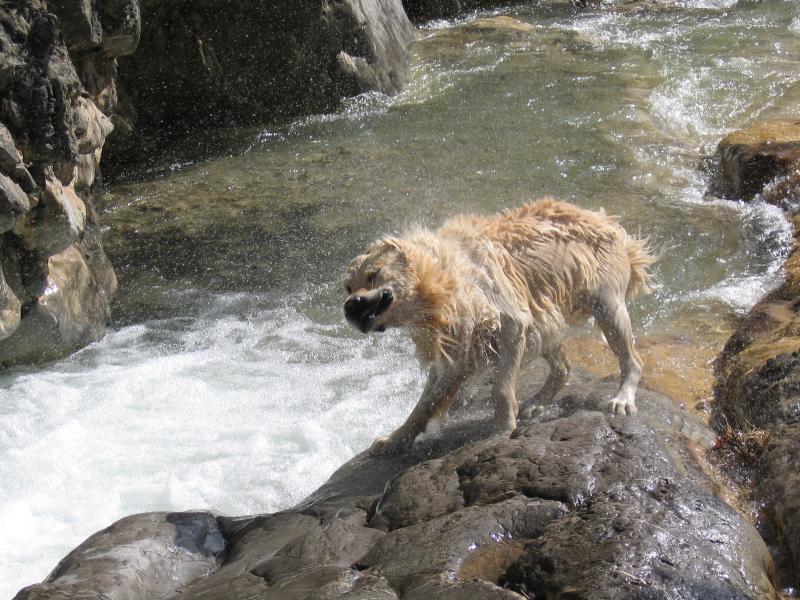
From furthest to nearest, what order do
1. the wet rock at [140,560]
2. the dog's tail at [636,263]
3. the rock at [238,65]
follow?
the rock at [238,65] < the dog's tail at [636,263] < the wet rock at [140,560]

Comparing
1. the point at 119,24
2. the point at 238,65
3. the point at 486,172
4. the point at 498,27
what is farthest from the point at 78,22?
the point at 498,27

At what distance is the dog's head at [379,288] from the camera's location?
4.86m

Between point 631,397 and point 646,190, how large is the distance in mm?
5269

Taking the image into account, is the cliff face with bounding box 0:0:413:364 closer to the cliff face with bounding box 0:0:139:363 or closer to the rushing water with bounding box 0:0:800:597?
the cliff face with bounding box 0:0:139:363

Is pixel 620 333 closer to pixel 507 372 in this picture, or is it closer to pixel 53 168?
pixel 507 372

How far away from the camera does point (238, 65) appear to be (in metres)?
13.0

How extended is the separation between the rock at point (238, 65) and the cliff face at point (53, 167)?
360 cm

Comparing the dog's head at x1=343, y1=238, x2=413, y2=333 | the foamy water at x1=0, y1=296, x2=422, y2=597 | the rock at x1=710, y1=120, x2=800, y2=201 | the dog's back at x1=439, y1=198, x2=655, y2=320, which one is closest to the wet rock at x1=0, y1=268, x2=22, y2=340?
the foamy water at x1=0, y1=296, x2=422, y2=597

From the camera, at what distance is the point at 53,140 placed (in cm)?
659

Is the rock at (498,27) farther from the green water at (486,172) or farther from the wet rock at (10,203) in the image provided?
the wet rock at (10,203)

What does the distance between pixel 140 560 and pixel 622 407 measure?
9.27 feet

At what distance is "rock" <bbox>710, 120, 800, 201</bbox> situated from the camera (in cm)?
988

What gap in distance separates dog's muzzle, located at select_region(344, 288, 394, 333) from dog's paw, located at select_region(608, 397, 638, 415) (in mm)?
1543

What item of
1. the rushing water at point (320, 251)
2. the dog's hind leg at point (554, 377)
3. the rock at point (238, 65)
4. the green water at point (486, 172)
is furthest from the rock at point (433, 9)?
the dog's hind leg at point (554, 377)
